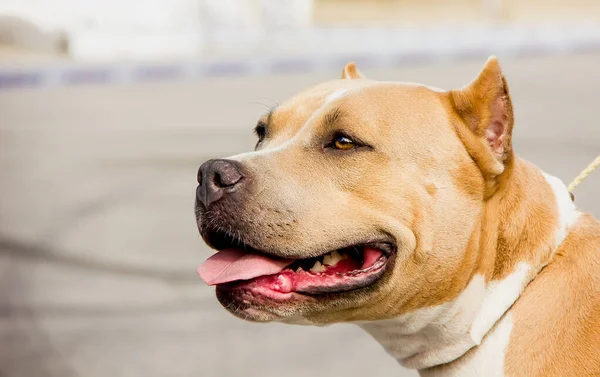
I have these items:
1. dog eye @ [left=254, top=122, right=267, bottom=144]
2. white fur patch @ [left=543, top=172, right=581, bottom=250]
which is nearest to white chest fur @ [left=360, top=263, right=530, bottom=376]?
white fur patch @ [left=543, top=172, right=581, bottom=250]

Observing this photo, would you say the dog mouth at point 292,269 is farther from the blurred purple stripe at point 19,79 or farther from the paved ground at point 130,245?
the blurred purple stripe at point 19,79

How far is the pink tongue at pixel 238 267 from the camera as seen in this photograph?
263cm

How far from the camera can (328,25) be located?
646 inches

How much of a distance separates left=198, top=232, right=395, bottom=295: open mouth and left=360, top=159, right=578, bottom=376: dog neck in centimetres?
21

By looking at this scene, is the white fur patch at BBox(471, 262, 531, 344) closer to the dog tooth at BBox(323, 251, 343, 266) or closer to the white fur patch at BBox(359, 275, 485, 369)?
the white fur patch at BBox(359, 275, 485, 369)

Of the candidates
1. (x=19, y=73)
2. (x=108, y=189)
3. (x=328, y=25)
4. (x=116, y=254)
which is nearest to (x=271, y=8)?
(x=328, y=25)

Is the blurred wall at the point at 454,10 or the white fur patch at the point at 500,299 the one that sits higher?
the white fur patch at the point at 500,299

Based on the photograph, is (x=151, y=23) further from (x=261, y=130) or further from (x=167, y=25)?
(x=261, y=130)

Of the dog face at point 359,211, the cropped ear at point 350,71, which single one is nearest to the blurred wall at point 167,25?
the cropped ear at point 350,71

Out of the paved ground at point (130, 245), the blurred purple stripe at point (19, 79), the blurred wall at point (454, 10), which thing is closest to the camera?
the paved ground at point (130, 245)

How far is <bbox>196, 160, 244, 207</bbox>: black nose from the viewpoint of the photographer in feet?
8.54

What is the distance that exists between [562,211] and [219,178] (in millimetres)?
1111

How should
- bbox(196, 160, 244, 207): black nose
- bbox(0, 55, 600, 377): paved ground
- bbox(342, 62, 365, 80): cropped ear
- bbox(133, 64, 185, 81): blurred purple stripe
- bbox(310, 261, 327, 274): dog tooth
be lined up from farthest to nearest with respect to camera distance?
bbox(133, 64, 185, 81): blurred purple stripe → bbox(0, 55, 600, 377): paved ground → bbox(342, 62, 365, 80): cropped ear → bbox(310, 261, 327, 274): dog tooth → bbox(196, 160, 244, 207): black nose

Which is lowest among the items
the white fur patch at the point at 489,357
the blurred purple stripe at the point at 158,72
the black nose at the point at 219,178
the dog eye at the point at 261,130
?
the blurred purple stripe at the point at 158,72
